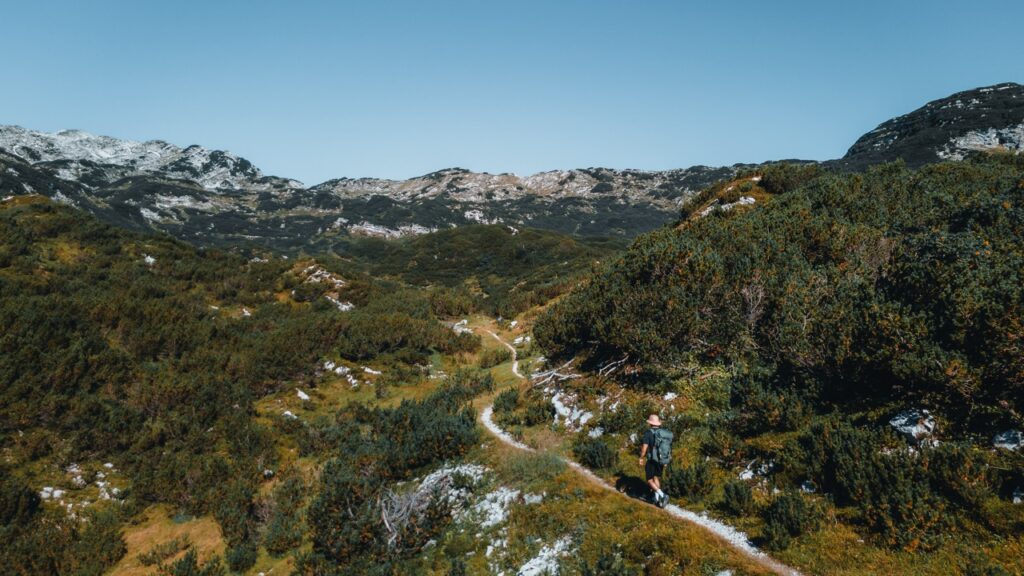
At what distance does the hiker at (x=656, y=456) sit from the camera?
9844mm

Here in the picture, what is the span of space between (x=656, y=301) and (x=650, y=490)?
309 inches

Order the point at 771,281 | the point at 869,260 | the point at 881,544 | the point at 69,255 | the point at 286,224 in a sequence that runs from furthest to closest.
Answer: the point at 286,224, the point at 69,255, the point at 869,260, the point at 771,281, the point at 881,544

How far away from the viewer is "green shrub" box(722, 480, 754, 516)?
29.8 feet

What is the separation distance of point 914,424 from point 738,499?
3732 mm

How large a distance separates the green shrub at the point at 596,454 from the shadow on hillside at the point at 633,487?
59 centimetres

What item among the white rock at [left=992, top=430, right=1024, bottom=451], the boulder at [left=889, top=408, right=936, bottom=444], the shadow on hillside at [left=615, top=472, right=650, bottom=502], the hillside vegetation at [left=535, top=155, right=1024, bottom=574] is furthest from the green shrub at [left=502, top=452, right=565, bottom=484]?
the white rock at [left=992, top=430, right=1024, bottom=451]

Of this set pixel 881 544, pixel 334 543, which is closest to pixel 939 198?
pixel 881 544

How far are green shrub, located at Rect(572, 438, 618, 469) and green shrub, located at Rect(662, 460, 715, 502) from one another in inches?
73.1

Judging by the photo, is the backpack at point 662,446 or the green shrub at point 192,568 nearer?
the backpack at point 662,446

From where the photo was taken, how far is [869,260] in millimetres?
16859

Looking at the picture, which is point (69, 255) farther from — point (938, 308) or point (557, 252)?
point (557, 252)

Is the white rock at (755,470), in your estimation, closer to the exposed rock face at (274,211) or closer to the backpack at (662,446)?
the backpack at (662,446)

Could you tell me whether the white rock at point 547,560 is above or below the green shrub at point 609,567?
below

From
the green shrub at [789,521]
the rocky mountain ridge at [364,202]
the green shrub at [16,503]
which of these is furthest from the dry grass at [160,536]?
the rocky mountain ridge at [364,202]
